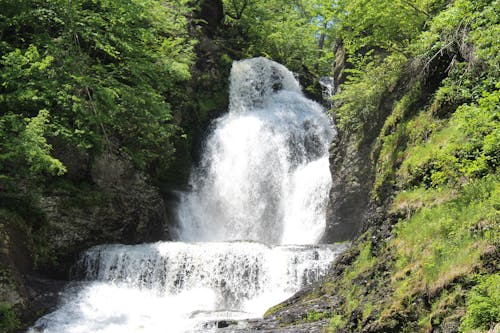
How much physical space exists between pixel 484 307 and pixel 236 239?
1652 cm

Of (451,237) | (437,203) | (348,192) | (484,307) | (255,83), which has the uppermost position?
(255,83)

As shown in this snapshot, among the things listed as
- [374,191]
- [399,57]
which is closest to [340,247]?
[374,191]

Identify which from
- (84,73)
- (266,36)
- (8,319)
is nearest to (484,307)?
(8,319)

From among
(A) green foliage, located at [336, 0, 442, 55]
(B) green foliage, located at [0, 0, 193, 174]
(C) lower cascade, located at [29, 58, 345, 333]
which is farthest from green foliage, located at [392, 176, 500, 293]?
(B) green foliage, located at [0, 0, 193, 174]

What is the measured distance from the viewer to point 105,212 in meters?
16.0

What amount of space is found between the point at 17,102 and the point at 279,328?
10107 millimetres

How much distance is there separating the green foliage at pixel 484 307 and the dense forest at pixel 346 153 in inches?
0.7

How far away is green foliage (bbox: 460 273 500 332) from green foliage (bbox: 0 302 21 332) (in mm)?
9764

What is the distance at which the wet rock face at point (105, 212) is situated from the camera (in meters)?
14.5

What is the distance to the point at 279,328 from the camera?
28.2 feet

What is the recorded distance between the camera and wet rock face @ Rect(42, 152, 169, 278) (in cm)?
1448

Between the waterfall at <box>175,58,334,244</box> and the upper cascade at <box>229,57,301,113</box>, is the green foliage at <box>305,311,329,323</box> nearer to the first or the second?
the waterfall at <box>175,58,334,244</box>

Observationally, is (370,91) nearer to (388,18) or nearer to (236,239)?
(388,18)

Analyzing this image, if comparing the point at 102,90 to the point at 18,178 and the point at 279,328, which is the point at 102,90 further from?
the point at 279,328
